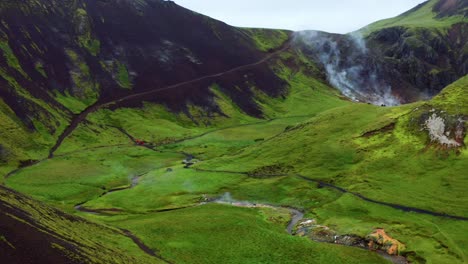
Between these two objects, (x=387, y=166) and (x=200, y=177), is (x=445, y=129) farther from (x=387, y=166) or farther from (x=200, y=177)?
(x=200, y=177)

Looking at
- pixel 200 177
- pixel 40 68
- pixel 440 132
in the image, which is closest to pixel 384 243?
pixel 440 132

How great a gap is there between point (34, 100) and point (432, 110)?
369 ft

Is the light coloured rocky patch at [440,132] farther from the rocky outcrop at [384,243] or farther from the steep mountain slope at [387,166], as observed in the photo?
the rocky outcrop at [384,243]

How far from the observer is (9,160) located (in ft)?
389

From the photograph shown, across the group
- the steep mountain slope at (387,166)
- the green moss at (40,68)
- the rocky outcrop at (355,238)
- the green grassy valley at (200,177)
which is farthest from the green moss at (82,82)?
the rocky outcrop at (355,238)

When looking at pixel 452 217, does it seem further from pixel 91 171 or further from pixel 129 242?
pixel 91 171

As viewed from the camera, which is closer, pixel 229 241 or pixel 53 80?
pixel 229 241

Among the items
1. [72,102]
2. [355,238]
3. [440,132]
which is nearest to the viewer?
[355,238]

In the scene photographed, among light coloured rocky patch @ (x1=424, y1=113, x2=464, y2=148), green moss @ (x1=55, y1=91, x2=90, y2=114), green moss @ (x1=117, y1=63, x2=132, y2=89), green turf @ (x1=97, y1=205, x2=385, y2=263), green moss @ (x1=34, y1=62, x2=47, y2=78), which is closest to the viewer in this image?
green turf @ (x1=97, y1=205, x2=385, y2=263)

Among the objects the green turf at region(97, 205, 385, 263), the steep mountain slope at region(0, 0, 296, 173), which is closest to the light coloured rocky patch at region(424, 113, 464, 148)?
the green turf at region(97, 205, 385, 263)

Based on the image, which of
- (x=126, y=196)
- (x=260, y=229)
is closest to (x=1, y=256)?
(x=260, y=229)

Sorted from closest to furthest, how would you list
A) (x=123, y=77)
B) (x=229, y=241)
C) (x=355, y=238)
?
1. (x=229, y=241)
2. (x=355, y=238)
3. (x=123, y=77)

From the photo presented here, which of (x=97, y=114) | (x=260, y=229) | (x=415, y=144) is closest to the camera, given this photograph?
(x=260, y=229)

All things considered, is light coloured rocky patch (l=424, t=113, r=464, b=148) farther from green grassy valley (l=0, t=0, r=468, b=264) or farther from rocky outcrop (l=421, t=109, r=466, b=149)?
green grassy valley (l=0, t=0, r=468, b=264)
